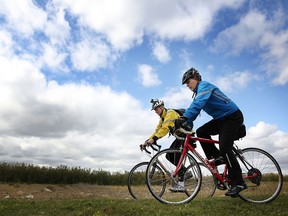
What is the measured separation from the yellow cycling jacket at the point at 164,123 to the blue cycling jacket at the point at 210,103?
6.61 ft

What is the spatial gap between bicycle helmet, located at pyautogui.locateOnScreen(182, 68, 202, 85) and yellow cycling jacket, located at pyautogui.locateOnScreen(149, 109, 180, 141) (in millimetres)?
1973

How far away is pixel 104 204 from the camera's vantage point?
7500 millimetres

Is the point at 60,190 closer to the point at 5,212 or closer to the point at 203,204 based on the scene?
the point at 5,212

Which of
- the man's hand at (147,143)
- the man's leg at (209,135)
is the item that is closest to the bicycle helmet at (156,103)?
the man's hand at (147,143)

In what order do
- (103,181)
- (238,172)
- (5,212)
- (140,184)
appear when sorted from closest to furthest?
(238,172) → (5,212) → (140,184) → (103,181)

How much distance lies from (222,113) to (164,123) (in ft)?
8.33

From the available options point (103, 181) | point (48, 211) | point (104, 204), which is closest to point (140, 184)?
A: point (104, 204)

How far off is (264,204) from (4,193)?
1676 cm

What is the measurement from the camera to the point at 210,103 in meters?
7.22

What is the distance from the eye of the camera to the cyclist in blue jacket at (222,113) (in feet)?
22.8

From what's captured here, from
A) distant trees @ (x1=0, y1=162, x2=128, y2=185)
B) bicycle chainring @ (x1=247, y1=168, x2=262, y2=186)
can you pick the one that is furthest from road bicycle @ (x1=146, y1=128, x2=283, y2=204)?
distant trees @ (x1=0, y1=162, x2=128, y2=185)

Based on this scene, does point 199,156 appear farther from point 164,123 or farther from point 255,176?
point 164,123

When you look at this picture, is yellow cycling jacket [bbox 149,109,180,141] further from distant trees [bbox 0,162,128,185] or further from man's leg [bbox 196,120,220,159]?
distant trees [bbox 0,162,128,185]

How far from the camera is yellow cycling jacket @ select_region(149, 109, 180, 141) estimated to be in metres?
9.34
